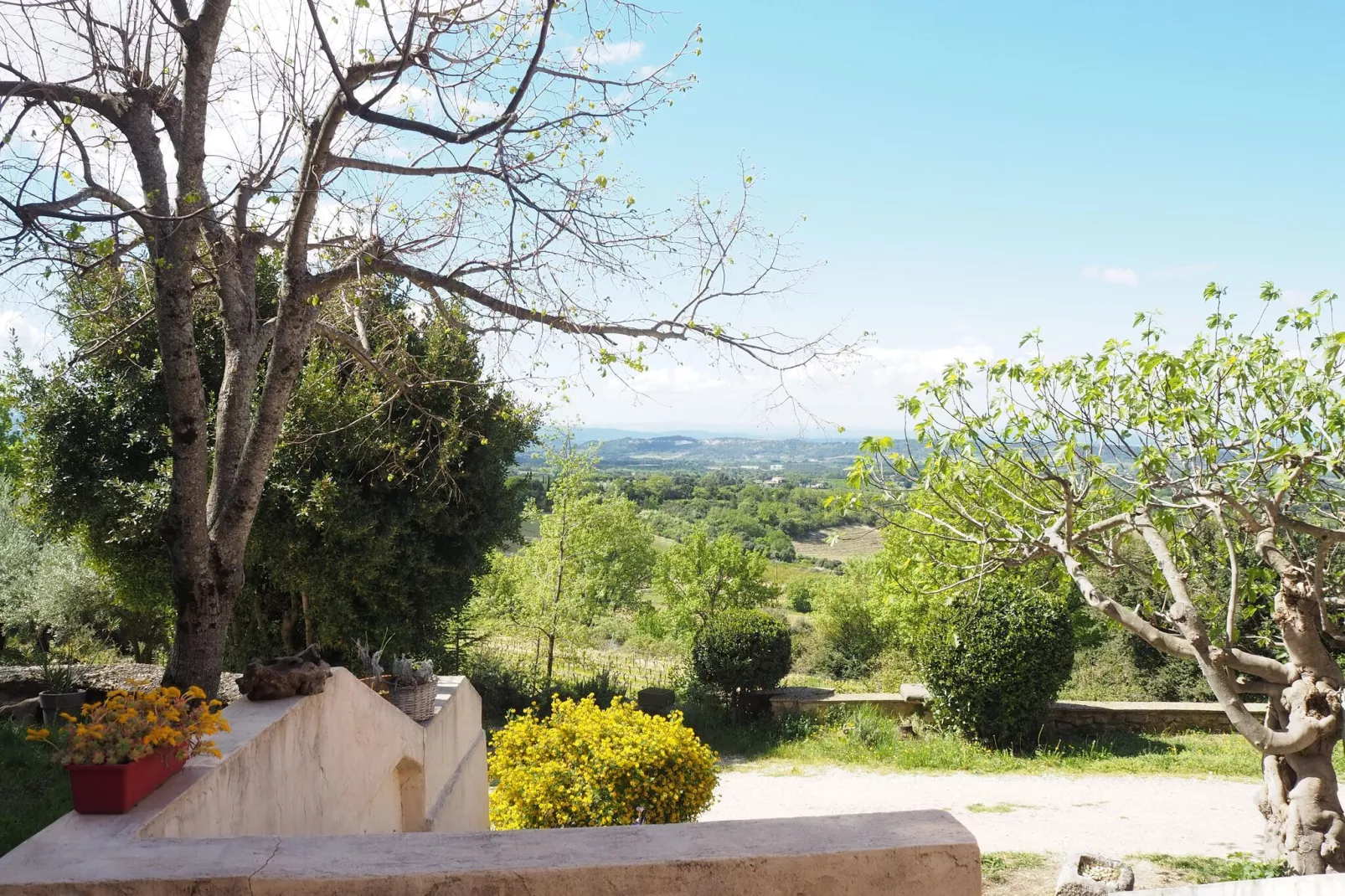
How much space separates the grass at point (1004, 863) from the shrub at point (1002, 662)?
4.37 m

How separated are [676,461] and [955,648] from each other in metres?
80.4

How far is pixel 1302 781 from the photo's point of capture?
5484 mm

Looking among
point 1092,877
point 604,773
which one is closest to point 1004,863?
point 1092,877

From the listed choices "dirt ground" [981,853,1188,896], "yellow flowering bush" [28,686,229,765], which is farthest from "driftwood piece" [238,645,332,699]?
"dirt ground" [981,853,1188,896]

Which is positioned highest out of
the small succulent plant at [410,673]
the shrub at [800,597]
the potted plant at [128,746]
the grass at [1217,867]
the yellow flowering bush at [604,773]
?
the potted plant at [128,746]

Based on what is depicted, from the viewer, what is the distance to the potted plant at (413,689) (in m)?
6.59

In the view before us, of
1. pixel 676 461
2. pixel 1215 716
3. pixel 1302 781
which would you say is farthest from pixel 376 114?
pixel 676 461

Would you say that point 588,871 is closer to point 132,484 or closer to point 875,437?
point 875,437

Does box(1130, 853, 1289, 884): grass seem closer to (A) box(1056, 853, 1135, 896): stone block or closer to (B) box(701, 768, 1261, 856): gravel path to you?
(B) box(701, 768, 1261, 856): gravel path

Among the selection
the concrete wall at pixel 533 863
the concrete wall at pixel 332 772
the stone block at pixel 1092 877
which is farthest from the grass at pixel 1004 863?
the concrete wall at pixel 533 863

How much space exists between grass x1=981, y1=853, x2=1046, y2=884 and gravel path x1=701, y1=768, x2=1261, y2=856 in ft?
0.93

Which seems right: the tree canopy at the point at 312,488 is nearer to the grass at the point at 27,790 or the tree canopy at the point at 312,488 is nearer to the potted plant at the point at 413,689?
the potted plant at the point at 413,689

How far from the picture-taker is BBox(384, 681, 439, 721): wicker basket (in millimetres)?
6574

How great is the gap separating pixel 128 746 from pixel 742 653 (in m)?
11.2
